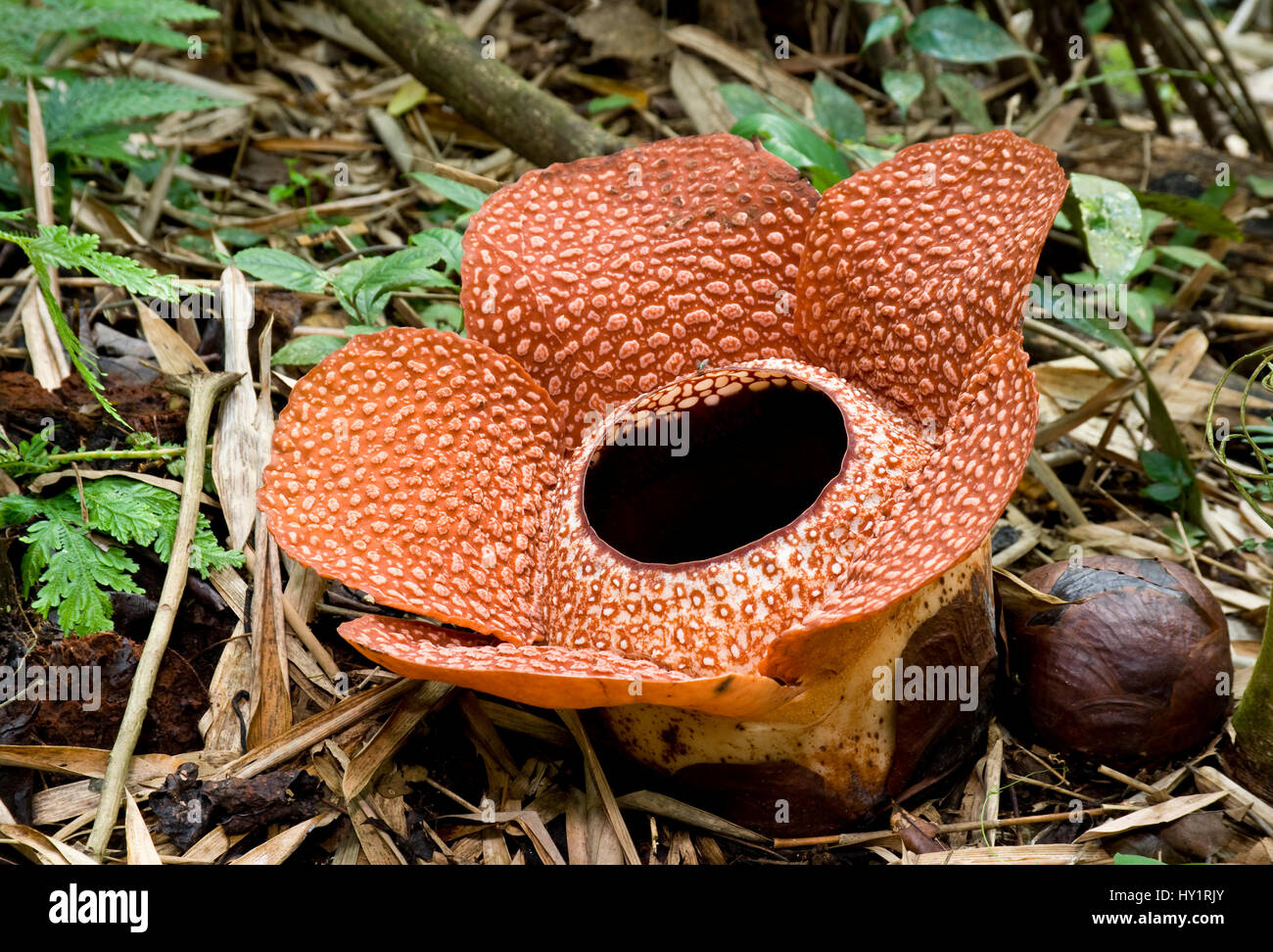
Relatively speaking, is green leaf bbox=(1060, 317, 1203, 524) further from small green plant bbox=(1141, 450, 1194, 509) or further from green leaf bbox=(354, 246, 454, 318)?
green leaf bbox=(354, 246, 454, 318)

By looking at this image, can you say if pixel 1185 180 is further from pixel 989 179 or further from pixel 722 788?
pixel 722 788

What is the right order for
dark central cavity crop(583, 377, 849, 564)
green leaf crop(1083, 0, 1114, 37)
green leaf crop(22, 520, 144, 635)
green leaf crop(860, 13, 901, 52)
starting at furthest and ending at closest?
green leaf crop(1083, 0, 1114, 37) < green leaf crop(860, 13, 901, 52) < dark central cavity crop(583, 377, 849, 564) < green leaf crop(22, 520, 144, 635)

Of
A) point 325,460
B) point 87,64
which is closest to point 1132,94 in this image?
point 87,64

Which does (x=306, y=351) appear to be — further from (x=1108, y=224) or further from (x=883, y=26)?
(x=883, y=26)

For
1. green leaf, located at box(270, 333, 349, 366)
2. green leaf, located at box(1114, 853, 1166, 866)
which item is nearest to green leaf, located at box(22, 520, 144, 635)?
green leaf, located at box(270, 333, 349, 366)

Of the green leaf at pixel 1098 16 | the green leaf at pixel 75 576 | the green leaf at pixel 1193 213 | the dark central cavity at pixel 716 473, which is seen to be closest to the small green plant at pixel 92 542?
the green leaf at pixel 75 576

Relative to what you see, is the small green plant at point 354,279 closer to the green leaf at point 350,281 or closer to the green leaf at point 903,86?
the green leaf at point 350,281
